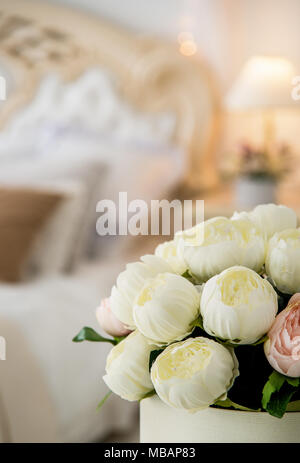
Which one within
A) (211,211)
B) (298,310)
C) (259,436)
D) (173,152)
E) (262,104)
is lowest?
(259,436)

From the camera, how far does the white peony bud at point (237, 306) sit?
47cm

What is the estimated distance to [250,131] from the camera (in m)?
2.51

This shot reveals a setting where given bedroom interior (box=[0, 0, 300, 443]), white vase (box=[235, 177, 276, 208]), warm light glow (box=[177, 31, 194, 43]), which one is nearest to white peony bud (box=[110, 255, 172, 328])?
bedroom interior (box=[0, 0, 300, 443])

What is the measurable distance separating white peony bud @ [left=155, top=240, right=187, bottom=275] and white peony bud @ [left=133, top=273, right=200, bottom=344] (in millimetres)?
A: 61

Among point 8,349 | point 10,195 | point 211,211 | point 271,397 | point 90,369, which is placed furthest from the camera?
point 211,211

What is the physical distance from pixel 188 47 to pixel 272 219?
205 cm

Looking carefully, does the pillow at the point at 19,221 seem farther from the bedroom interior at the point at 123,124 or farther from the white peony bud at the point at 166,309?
the white peony bud at the point at 166,309

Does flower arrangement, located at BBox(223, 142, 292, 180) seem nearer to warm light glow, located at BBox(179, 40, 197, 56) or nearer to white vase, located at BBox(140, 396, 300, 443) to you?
warm light glow, located at BBox(179, 40, 197, 56)

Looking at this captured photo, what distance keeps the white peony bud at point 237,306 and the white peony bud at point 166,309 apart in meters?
0.01

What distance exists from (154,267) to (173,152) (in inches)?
72.5

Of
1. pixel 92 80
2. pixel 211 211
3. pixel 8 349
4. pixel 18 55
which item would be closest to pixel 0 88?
pixel 18 55

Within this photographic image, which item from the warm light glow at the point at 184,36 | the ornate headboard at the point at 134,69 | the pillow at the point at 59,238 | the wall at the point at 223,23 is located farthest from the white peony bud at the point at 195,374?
the warm light glow at the point at 184,36

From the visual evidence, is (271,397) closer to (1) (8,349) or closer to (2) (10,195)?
(1) (8,349)

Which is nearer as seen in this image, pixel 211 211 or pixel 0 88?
pixel 211 211
